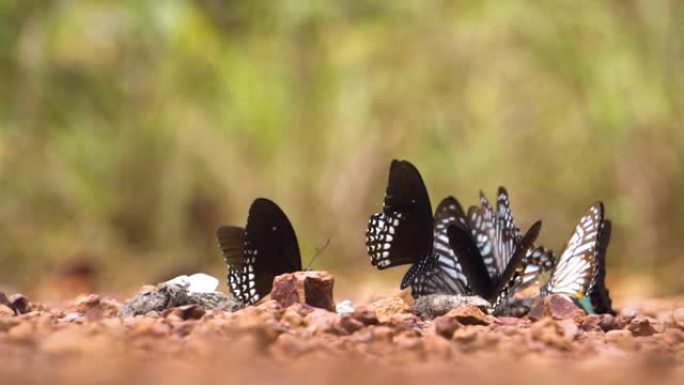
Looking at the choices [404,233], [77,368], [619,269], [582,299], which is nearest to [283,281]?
[404,233]

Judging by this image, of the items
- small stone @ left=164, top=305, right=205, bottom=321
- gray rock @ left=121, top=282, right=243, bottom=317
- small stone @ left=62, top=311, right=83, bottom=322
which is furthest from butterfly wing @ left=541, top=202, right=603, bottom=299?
small stone @ left=62, top=311, right=83, bottom=322

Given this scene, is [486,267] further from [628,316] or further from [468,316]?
[468,316]

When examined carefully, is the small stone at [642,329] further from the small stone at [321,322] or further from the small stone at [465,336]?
the small stone at [321,322]

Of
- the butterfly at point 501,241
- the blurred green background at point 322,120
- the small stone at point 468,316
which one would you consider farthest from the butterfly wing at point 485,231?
the blurred green background at point 322,120

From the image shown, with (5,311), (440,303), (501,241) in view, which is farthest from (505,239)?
(5,311)

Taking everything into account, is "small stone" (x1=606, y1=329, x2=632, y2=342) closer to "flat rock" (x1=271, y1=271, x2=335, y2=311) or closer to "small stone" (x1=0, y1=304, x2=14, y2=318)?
"flat rock" (x1=271, y1=271, x2=335, y2=311)

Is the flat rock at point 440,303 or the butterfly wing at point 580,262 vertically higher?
the butterfly wing at point 580,262

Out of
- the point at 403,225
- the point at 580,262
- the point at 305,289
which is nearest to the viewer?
the point at 305,289
